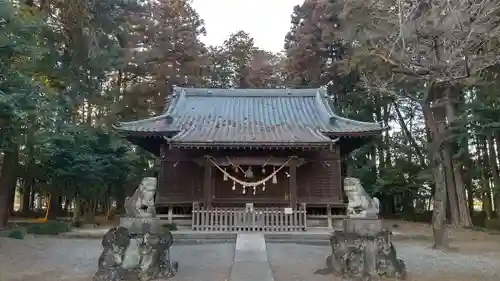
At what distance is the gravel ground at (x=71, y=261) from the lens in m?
6.93

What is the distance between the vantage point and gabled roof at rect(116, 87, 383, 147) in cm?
1385

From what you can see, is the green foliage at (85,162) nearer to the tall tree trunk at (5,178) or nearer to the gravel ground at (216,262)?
the tall tree trunk at (5,178)

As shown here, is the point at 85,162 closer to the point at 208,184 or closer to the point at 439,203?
the point at 208,184

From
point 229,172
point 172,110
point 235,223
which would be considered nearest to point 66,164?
point 172,110

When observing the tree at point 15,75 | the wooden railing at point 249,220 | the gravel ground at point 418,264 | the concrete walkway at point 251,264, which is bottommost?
the gravel ground at point 418,264

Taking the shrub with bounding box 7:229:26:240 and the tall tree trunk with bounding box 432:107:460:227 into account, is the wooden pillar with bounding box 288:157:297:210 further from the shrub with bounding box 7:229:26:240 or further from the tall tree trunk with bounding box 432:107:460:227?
the tall tree trunk with bounding box 432:107:460:227

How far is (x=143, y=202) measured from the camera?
23.2 ft

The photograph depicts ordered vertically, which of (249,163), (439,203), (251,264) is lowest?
(251,264)

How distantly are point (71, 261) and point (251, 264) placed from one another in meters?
4.19

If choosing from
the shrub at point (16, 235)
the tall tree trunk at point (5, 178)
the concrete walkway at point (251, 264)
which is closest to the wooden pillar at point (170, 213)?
the shrub at point (16, 235)

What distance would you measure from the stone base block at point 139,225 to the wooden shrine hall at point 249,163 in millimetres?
5928

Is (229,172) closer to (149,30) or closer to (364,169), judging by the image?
(364,169)

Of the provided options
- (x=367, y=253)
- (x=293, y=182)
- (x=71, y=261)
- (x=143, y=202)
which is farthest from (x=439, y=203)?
(x=71, y=261)

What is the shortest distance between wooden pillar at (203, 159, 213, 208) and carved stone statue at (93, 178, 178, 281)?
6.82 meters
